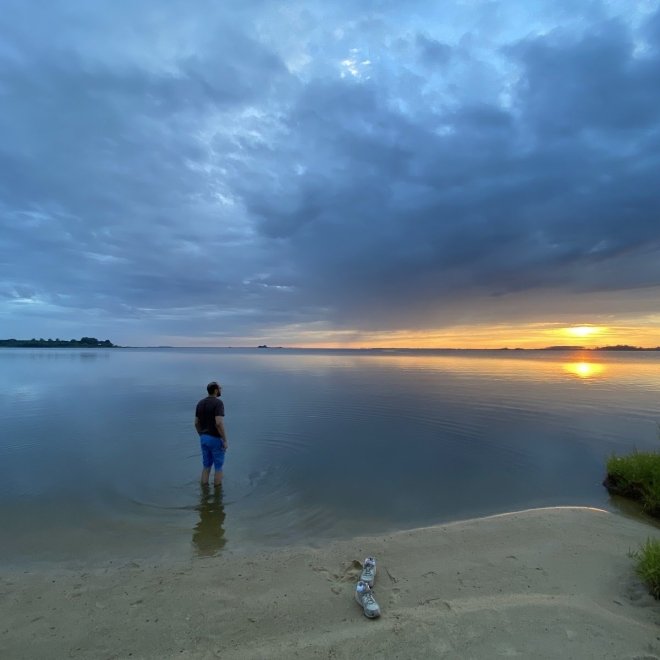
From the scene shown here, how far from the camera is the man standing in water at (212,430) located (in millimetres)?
10289

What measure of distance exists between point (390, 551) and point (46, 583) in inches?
215

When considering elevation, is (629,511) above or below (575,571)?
below

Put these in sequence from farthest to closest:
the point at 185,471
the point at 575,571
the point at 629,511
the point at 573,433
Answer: the point at 573,433 < the point at 185,471 < the point at 629,511 < the point at 575,571

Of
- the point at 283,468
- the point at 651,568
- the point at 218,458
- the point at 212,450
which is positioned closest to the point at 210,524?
the point at 218,458

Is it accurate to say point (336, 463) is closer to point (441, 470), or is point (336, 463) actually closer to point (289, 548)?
point (441, 470)

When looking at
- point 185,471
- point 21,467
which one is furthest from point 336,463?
point 21,467

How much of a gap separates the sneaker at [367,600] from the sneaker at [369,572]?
11 centimetres

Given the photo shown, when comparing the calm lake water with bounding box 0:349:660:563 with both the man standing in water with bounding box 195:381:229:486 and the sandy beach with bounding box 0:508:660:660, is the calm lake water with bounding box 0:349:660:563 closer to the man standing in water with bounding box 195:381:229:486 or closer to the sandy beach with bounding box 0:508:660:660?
the man standing in water with bounding box 195:381:229:486

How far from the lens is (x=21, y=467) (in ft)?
39.9

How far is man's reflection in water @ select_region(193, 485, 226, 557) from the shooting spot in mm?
7262

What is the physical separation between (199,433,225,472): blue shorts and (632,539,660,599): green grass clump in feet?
29.7

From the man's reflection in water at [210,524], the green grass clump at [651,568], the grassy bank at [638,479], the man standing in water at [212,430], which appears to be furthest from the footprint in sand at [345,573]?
the grassy bank at [638,479]

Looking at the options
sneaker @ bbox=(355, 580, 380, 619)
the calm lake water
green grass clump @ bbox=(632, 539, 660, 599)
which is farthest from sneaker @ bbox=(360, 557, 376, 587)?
green grass clump @ bbox=(632, 539, 660, 599)

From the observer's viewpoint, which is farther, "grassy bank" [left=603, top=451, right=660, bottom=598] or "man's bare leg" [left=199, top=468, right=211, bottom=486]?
"man's bare leg" [left=199, top=468, right=211, bottom=486]
